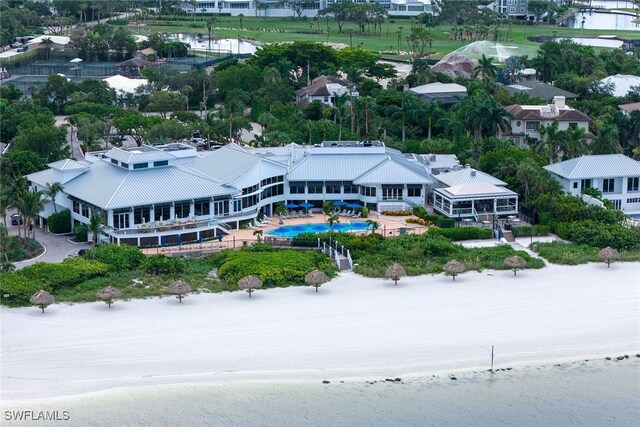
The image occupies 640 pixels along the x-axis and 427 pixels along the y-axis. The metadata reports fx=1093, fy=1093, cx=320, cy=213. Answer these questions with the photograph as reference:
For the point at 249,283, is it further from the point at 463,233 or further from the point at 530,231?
the point at 530,231

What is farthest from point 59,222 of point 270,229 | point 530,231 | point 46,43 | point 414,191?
point 46,43

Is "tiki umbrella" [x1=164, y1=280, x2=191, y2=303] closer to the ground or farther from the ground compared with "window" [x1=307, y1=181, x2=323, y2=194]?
closer to the ground

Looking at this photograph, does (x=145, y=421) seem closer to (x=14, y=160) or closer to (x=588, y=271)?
(x=588, y=271)

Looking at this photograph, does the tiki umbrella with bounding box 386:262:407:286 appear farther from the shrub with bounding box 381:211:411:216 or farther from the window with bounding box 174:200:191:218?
the window with bounding box 174:200:191:218

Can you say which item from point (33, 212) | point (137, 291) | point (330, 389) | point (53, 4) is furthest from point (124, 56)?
point (330, 389)

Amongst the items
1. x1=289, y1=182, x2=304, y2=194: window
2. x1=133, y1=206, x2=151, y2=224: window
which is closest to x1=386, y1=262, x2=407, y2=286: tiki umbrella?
x1=133, y1=206, x2=151, y2=224: window

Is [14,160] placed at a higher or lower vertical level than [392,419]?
higher
